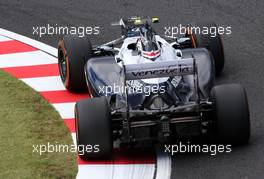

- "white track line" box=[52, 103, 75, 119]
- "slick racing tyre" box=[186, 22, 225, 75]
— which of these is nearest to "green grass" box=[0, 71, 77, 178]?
"white track line" box=[52, 103, 75, 119]

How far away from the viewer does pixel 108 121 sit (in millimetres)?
11445

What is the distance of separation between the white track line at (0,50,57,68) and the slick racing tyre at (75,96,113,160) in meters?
4.12

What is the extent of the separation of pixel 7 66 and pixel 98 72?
291 cm

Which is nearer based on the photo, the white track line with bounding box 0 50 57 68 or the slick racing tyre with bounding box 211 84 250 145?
the slick racing tyre with bounding box 211 84 250 145

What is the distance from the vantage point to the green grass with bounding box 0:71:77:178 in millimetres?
11438

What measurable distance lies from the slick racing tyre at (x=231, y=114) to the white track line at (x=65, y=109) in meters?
2.40

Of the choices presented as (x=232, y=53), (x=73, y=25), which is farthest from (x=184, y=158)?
(x=73, y=25)

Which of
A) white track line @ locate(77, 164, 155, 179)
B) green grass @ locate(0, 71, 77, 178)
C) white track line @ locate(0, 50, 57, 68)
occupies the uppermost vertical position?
white track line @ locate(0, 50, 57, 68)

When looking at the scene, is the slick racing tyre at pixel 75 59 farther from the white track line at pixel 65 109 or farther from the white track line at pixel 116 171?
the white track line at pixel 116 171

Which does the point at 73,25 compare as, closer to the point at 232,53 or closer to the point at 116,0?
the point at 116,0

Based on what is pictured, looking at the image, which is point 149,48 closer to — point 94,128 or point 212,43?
point 94,128

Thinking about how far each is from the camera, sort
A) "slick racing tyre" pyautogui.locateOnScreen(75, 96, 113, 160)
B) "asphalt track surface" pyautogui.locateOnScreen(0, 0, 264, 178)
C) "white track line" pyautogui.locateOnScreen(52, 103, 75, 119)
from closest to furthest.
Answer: "slick racing tyre" pyautogui.locateOnScreen(75, 96, 113, 160) < "white track line" pyautogui.locateOnScreen(52, 103, 75, 119) < "asphalt track surface" pyautogui.locateOnScreen(0, 0, 264, 178)

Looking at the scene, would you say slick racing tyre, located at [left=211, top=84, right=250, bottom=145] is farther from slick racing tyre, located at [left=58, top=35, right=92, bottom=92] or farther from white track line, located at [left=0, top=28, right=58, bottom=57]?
white track line, located at [left=0, top=28, right=58, bottom=57]

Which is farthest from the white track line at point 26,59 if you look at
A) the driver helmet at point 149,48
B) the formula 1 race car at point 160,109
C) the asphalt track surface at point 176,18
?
the formula 1 race car at point 160,109
